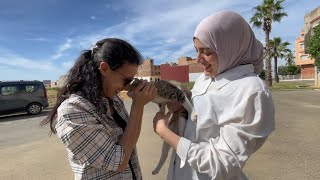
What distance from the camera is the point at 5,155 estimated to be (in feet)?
24.3

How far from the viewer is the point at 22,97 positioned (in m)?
16.2

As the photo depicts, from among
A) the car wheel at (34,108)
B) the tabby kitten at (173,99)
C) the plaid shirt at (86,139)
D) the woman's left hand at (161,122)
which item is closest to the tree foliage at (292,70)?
the car wheel at (34,108)

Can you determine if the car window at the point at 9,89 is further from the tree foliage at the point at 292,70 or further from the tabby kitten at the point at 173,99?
the tree foliage at the point at 292,70

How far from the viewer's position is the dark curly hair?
75.2 inches

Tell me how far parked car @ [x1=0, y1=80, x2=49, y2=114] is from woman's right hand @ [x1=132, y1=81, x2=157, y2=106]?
606 inches

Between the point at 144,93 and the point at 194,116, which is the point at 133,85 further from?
the point at 194,116

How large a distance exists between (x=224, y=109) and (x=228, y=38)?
0.37m

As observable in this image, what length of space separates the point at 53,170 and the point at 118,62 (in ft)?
14.6

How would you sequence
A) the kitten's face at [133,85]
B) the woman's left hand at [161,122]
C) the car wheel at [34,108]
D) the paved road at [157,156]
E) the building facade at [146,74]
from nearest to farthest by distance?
the woman's left hand at [161,122], the kitten's face at [133,85], the building facade at [146,74], the paved road at [157,156], the car wheel at [34,108]

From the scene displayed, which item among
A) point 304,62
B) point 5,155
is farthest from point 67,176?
point 304,62

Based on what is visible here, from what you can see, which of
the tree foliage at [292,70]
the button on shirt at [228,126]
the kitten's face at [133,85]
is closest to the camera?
the button on shirt at [228,126]

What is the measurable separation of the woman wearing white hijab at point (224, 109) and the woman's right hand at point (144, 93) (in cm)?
12

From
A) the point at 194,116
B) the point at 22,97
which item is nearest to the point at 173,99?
the point at 194,116

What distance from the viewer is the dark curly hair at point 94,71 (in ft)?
6.26
